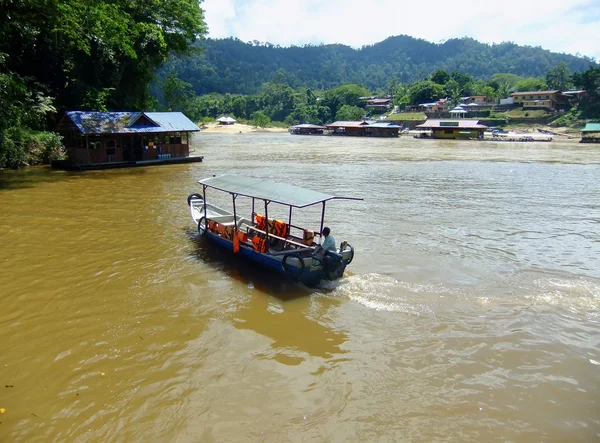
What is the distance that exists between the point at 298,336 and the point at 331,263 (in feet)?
7.57

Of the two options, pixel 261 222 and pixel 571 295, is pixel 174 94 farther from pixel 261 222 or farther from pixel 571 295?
pixel 571 295

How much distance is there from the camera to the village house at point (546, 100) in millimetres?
89062

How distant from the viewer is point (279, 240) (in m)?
11.5

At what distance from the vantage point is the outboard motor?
994 centimetres

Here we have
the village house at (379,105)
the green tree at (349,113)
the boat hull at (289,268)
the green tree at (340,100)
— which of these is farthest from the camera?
the green tree at (340,100)

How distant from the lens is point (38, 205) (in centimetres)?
1744

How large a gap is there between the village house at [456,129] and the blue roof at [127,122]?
53.6m

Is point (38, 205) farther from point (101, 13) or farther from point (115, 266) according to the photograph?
point (101, 13)

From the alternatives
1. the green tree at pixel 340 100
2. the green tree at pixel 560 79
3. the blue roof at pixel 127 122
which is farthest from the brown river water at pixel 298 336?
the green tree at pixel 560 79

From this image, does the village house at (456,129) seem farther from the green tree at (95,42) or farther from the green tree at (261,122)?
the green tree at (261,122)

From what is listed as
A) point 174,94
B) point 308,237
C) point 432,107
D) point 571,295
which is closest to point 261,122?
point 432,107

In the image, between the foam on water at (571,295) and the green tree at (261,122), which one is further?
the green tree at (261,122)

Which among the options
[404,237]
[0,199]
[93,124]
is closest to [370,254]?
[404,237]

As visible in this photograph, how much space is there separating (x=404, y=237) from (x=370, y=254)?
230 centimetres
